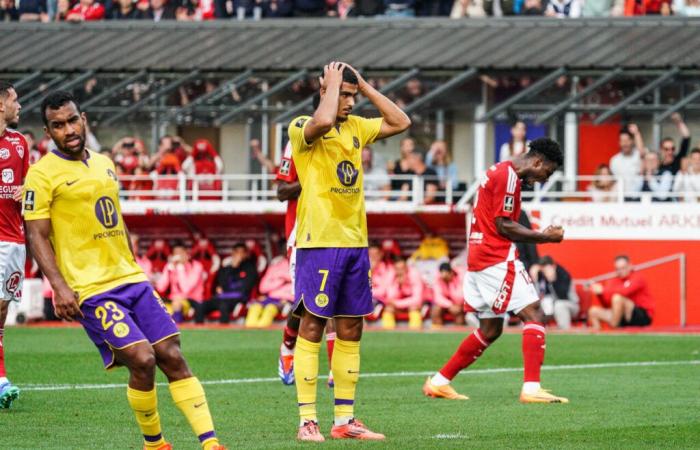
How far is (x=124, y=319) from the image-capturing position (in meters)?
8.69

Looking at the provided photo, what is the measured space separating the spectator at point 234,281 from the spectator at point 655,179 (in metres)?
7.21

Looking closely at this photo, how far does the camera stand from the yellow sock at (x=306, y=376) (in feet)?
32.8

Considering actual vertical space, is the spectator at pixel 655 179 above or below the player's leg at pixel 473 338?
above

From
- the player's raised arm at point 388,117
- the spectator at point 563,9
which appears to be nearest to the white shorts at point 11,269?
the player's raised arm at point 388,117

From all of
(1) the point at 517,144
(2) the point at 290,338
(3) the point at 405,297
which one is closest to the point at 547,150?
(2) the point at 290,338

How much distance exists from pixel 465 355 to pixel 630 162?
14132mm

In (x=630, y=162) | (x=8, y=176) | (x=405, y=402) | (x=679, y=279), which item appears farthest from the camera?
(x=630, y=162)

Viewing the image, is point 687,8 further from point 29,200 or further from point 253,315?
point 29,200

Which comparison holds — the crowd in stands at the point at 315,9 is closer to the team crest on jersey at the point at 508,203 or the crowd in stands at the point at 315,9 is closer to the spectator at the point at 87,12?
the spectator at the point at 87,12

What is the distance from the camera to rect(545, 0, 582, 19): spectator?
A: 2897 cm

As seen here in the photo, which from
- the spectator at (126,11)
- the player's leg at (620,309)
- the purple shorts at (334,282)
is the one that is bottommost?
the player's leg at (620,309)

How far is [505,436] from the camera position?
32.7ft

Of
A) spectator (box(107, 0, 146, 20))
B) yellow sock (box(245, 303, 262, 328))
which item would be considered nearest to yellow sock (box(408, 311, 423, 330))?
yellow sock (box(245, 303, 262, 328))

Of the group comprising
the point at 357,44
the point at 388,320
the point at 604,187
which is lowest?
the point at 388,320
